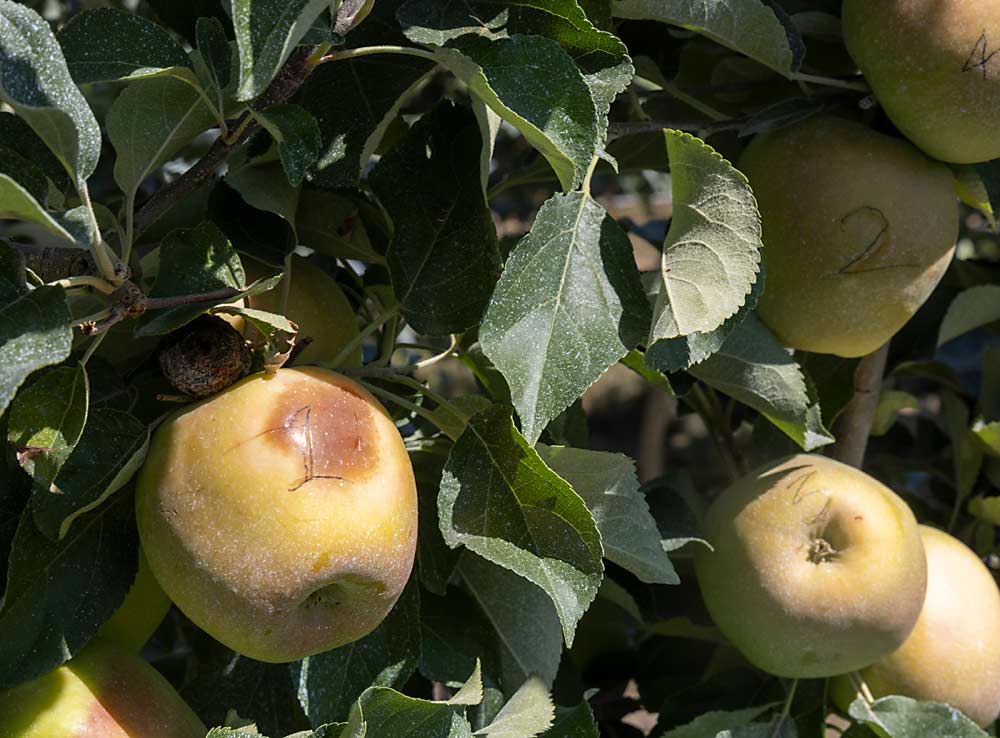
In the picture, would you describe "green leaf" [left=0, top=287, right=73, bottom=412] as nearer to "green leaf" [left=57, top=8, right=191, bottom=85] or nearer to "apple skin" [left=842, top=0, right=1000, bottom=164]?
"green leaf" [left=57, top=8, right=191, bottom=85]

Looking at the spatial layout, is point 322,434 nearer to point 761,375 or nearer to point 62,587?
point 62,587

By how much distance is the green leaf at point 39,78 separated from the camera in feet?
1.55

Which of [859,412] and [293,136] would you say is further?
[859,412]

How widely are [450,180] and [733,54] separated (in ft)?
1.27

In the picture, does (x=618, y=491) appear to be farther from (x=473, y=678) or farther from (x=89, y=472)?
(x=89, y=472)

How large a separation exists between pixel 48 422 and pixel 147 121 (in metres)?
0.17

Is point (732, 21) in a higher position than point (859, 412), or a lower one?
higher

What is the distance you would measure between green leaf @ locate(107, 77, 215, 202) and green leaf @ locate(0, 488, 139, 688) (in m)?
0.18

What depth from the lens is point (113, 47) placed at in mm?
562

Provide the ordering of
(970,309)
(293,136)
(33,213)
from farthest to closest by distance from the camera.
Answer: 1. (970,309)
2. (293,136)
3. (33,213)

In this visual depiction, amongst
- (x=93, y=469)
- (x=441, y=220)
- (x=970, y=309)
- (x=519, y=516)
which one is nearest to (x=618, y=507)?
(x=519, y=516)

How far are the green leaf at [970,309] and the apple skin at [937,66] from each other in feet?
0.76

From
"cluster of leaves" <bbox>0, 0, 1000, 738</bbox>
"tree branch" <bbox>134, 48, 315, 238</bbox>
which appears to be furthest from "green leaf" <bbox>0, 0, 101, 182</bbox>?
"tree branch" <bbox>134, 48, 315, 238</bbox>

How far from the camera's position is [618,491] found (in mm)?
688
